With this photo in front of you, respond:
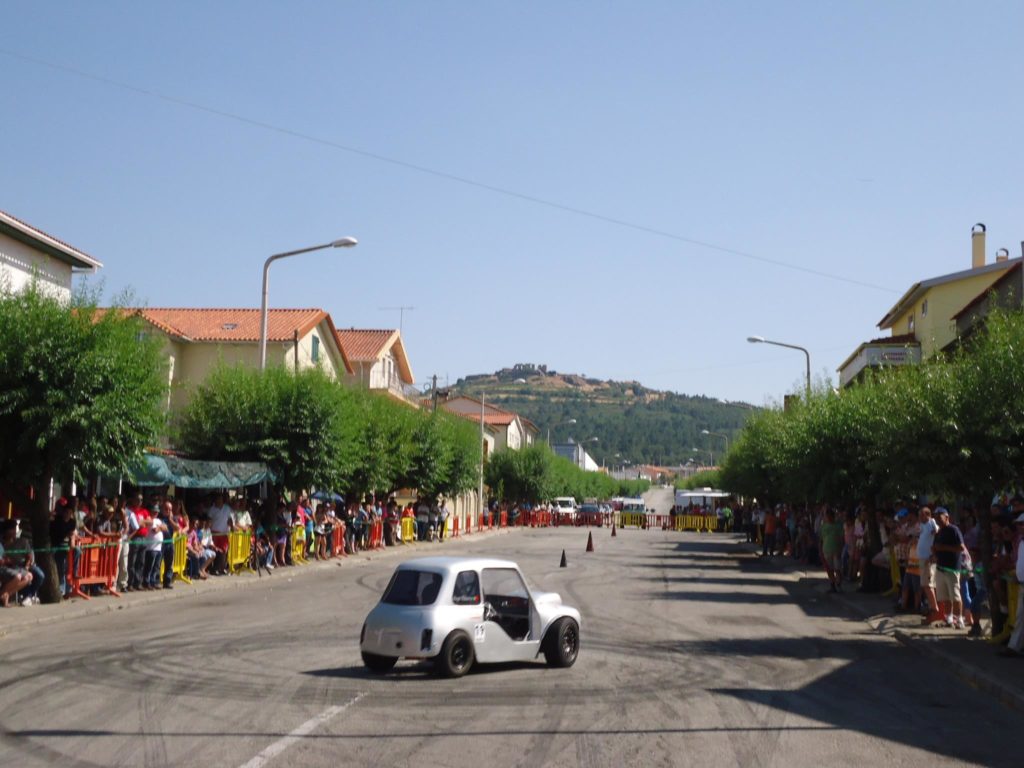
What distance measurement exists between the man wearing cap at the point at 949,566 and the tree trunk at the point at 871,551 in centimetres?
678

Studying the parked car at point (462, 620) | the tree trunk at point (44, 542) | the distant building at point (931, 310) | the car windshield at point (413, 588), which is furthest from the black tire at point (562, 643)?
the distant building at point (931, 310)

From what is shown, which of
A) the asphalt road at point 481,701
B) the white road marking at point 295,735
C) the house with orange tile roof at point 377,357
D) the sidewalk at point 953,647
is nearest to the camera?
the white road marking at point 295,735

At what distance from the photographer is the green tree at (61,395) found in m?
19.8

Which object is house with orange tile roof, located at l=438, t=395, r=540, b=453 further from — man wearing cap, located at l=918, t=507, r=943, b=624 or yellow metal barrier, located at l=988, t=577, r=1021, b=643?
yellow metal barrier, located at l=988, t=577, r=1021, b=643

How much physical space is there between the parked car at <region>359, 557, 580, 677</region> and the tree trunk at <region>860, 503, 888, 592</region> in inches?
559

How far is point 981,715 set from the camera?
460 inches

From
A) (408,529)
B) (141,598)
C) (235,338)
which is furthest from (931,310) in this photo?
(141,598)

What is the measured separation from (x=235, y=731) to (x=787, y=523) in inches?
1479

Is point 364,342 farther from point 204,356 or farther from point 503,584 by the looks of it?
point 503,584

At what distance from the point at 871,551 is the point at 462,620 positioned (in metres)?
16.8

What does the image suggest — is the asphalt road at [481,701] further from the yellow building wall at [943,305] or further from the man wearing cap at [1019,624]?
the yellow building wall at [943,305]

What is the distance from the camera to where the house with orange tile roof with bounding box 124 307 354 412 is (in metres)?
49.9

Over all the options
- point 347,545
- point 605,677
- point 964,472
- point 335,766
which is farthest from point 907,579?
point 347,545

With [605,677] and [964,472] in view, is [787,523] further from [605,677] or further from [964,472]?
[605,677]
